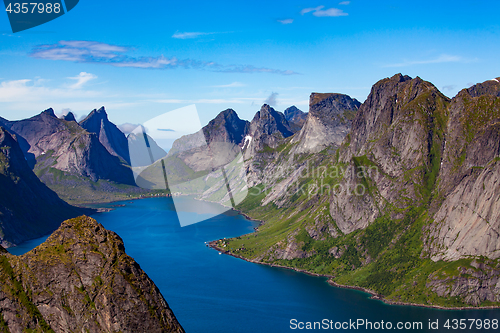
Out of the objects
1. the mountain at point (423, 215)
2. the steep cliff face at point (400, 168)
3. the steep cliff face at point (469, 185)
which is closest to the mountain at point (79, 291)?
the mountain at point (423, 215)

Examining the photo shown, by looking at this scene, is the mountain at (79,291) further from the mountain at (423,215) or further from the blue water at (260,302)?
the mountain at (423,215)

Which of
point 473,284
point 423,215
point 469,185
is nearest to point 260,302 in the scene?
point 473,284

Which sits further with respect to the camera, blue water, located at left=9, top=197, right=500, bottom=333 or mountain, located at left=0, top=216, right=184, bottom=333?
blue water, located at left=9, top=197, right=500, bottom=333

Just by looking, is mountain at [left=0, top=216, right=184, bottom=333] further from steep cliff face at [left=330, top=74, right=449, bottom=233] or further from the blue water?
steep cliff face at [left=330, top=74, right=449, bottom=233]

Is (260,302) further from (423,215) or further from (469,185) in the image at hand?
(469,185)

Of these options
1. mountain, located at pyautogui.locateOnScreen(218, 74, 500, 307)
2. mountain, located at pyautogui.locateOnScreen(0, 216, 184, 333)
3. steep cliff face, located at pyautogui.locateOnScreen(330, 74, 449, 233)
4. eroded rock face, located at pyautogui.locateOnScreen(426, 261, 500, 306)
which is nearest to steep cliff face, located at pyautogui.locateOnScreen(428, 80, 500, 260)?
mountain, located at pyautogui.locateOnScreen(218, 74, 500, 307)

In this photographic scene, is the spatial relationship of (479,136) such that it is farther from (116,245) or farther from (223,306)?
(116,245)

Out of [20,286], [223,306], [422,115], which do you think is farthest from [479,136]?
[20,286]
